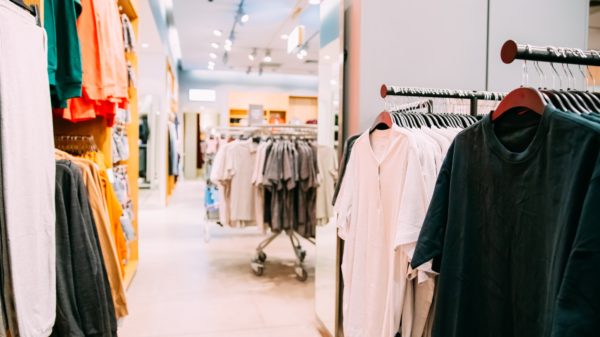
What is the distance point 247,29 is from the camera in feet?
29.3

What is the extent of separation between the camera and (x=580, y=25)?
2.56m

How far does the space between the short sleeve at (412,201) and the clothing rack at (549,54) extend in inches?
21.0

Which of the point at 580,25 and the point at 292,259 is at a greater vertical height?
the point at 580,25

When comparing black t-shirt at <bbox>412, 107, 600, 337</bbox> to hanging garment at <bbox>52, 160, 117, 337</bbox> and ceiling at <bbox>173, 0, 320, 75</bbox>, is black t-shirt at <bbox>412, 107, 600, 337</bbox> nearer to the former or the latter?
hanging garment at <bbox>52, 160, 117, 337</bbox>

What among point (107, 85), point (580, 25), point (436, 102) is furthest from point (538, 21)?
point (107, 85)

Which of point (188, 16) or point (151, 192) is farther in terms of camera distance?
point (151, 192)

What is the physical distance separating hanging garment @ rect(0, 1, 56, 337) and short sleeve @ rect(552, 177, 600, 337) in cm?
147

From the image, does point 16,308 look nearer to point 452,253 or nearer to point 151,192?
point 452,253

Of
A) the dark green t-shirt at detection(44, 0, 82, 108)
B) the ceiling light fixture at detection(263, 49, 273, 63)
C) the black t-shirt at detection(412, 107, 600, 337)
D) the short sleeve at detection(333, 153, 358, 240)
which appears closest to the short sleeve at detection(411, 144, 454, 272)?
the black t-shirt at detection(412, 107, 600, 337)

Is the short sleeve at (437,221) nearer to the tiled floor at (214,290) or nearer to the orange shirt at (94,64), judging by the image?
the tiled floor at (214,290)

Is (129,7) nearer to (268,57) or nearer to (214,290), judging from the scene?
(214,290)

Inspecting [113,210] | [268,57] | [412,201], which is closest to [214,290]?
[113,210]

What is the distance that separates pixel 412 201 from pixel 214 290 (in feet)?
8.94

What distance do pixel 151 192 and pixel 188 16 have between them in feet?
15.7
